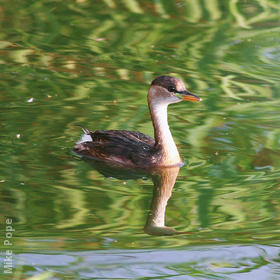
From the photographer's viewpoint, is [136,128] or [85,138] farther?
[136,128]

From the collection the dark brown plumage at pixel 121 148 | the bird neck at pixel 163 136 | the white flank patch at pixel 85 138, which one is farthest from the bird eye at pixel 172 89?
the white flank patch at pixel 85 138

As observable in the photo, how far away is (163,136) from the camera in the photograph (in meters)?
7.83

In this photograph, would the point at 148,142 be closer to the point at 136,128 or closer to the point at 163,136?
the point at 163,136

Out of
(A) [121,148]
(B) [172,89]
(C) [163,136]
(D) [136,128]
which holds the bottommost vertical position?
(A) [121,148]

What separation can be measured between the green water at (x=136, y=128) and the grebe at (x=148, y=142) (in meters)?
0.20

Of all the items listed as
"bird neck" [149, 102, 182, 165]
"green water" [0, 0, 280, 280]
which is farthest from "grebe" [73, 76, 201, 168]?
"green water" [0, 0, 280, 280]

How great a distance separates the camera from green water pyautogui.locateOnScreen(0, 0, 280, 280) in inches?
224

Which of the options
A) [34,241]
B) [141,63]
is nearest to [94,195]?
[34,241]

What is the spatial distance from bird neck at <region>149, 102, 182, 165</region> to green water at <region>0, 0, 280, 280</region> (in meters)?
0.17

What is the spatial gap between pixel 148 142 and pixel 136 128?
56cm

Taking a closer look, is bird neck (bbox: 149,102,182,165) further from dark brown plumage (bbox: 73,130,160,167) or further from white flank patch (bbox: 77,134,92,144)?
white flank patch (bbox: 77,134,92,144)

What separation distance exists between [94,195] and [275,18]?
6.30 meters

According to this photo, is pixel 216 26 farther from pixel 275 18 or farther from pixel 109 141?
pixel 109 141

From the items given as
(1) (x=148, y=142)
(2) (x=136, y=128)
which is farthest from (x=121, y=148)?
(2) (x=136, y=128)
